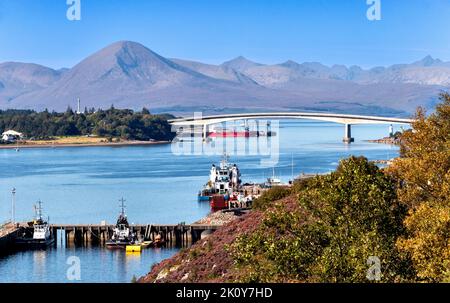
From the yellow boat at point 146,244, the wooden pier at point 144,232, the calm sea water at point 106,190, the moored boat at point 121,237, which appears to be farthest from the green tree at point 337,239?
the wooden pier at point 144,232

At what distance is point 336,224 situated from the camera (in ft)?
15.5

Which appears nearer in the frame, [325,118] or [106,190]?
[106,190]

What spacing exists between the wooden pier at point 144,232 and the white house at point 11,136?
139 ft

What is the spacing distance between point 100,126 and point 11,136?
609 cm

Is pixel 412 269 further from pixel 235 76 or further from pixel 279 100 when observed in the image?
pixel 235 76

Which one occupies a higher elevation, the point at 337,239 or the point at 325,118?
the point at 325,118

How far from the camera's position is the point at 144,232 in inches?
619

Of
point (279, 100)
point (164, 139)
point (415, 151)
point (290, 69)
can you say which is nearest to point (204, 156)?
point (164, 139)

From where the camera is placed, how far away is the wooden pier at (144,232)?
1534 cm

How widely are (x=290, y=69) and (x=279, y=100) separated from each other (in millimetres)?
78577

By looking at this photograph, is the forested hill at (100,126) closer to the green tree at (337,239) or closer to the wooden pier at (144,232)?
the wooden pier at (144,232)

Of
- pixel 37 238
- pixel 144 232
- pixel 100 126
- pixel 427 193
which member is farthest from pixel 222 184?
pixel 100 126

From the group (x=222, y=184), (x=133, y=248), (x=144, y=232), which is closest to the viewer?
(x=133, y=248)

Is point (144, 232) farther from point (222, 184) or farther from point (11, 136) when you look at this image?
point (11, 136)
